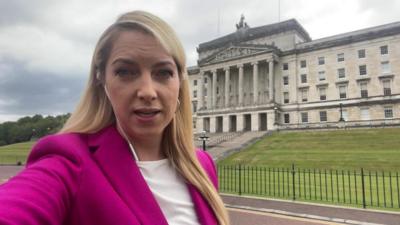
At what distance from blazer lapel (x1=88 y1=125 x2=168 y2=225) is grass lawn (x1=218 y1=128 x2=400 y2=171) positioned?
23.0m

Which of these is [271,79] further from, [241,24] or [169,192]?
[169,192]

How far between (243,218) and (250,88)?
178ft

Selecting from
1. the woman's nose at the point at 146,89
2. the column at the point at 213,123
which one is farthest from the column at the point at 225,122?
the woman's nose at the point at 146,89

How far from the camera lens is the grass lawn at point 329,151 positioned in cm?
2289

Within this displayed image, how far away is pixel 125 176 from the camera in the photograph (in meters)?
1.27

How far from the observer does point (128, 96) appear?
1364 mm

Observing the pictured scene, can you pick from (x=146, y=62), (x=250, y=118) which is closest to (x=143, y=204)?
(x=146, y=62)

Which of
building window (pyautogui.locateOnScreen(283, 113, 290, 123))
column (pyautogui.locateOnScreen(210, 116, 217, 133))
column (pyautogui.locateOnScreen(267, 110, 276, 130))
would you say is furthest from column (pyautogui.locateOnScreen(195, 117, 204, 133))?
building window (pyautogui.locateOnScreen(283, 113, 290, 123))

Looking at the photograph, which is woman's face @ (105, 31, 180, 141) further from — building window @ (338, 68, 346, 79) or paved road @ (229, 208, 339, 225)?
building window @ (338, 68, 346, 79)

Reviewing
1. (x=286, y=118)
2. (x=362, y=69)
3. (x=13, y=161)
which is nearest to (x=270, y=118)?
(x=286, y=118)

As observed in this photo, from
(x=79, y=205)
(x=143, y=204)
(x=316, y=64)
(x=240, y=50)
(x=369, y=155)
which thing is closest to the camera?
(x=79, y=205)

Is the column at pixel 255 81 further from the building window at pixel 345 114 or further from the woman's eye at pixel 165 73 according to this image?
the woman's eye at pixel 165 73

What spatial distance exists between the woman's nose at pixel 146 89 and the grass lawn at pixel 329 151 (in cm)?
2295

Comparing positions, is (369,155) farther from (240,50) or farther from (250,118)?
(240,50)
